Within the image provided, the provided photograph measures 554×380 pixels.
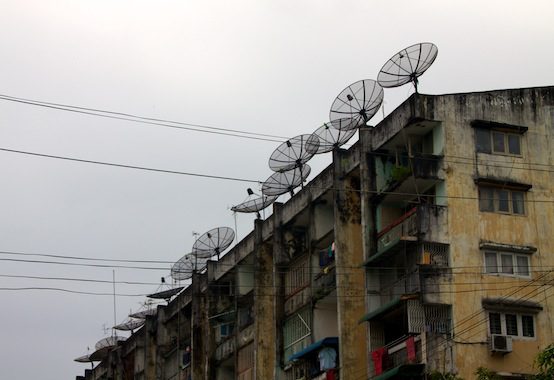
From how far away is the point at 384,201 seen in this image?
136ft

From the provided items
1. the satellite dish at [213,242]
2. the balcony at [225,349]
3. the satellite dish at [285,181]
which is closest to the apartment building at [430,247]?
the satellite dish at [285,181]

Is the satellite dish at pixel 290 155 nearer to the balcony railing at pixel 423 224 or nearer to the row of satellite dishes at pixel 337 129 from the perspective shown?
the row of satellite dishes at pixel 337 129

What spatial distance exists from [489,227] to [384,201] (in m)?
4.31

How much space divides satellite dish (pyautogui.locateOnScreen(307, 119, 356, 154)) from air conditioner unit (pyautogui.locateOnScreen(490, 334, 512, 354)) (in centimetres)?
1127

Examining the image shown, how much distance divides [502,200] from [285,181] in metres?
12.9

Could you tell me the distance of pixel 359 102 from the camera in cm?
4347

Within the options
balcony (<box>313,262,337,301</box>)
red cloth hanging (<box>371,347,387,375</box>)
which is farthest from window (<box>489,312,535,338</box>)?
balcony (<box>313,262,337,301</box>)

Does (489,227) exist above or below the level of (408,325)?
above

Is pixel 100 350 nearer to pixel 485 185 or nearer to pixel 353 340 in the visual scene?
pixel 353 340

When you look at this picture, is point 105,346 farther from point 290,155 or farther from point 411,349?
point 411,349

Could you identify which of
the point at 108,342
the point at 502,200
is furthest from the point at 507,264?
the point at 108,342

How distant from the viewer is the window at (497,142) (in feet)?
132

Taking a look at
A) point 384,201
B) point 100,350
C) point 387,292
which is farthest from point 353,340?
point 100,350

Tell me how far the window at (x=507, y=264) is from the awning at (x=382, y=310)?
3547 millimetres
